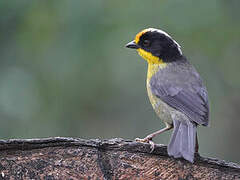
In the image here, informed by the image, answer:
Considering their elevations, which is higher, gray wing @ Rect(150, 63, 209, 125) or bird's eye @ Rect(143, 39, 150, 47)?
bird's eye @ Rect(143, 39, 150, 47)

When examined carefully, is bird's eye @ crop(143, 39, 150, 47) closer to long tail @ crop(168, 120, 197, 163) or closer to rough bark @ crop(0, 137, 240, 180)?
long tail @ crop(168, 120, 197, 163)

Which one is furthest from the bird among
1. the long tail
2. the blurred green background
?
the blurred green background

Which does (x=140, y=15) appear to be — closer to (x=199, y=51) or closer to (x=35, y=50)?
(x=199, y=51)

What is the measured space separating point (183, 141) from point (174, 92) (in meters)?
1.07

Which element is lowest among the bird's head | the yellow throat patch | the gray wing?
the gray wing

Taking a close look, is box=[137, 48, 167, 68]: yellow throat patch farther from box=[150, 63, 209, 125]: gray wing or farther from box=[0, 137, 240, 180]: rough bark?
box=[0, 137, 240, 180]: rough bark

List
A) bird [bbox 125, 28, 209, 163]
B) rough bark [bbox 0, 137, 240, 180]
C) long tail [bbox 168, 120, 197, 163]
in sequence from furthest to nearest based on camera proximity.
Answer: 1. bird [bbox 125, 28, 209, 163]
2. long tail [bbox 168, 120, 197, 163]
3. rough bark [bbox 0, 137, 240, 180]

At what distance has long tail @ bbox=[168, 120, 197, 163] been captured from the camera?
14.8 feet

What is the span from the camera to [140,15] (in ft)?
23.0

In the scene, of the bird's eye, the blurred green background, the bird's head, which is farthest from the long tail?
the blurred green background

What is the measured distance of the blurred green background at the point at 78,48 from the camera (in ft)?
22.5

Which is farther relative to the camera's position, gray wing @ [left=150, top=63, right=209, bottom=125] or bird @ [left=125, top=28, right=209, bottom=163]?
gray wing @ [left=150, top=63, right=209, bottom=125]

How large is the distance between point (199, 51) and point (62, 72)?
1.86m

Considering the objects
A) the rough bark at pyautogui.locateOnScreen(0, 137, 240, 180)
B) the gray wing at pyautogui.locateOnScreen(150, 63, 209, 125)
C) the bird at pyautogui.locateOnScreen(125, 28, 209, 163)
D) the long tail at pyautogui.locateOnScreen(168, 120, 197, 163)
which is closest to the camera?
the rough bark at pyautogui.locateOnScreen(0, 137, 240, 180)
